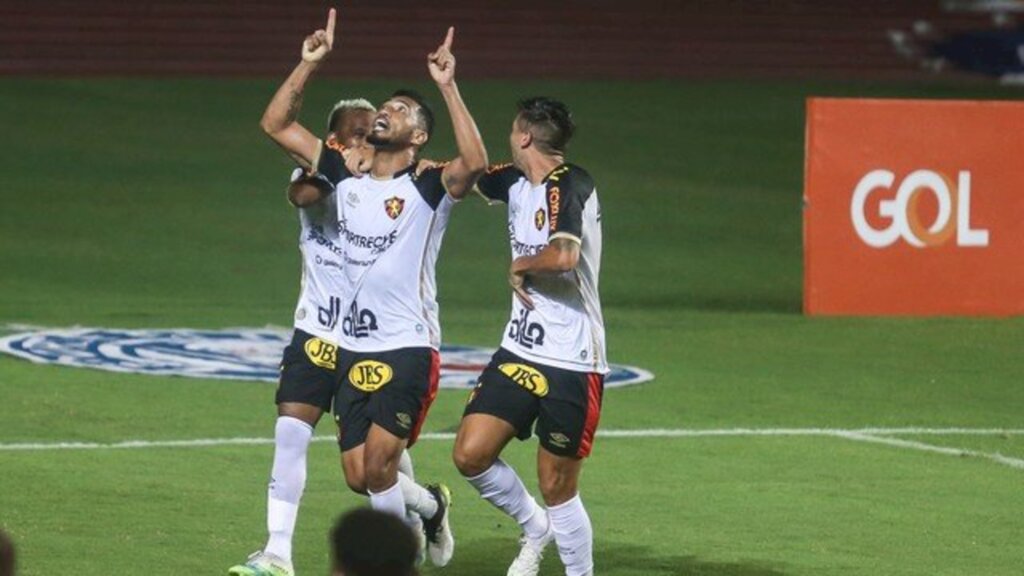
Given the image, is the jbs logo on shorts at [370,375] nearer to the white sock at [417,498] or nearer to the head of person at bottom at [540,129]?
the white sock at [417,498]

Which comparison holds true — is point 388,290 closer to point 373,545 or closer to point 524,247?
point 524,247

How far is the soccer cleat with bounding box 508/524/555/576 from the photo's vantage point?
1097 cm

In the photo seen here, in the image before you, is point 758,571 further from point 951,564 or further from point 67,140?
point 67,140

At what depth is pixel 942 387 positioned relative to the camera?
714 inches

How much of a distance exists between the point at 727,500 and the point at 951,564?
1954 mm

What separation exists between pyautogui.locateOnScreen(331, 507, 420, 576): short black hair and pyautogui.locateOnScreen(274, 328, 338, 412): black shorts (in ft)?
16.6

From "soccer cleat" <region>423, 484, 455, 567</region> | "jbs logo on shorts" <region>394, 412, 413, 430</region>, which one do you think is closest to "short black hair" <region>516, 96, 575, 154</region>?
"jbs logo on shorts" <region>394, 412, 413, 430</region>

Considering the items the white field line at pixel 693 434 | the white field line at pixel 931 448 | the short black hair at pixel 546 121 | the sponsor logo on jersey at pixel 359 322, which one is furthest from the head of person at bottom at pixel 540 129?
the white field line at pixel 931 448

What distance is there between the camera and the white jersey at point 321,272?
11000mm

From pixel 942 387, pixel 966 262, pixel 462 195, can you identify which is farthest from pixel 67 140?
pixel 462 195

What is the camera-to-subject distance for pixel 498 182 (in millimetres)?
10594

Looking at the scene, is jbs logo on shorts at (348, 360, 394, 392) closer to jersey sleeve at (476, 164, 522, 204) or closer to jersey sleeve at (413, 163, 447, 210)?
jersey sleeve at (413, 163, 447, 210)

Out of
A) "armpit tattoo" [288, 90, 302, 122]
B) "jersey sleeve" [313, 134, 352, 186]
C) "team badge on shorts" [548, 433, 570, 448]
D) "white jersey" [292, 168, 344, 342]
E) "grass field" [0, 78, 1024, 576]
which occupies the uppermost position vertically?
"armpit tattoo" [288, 90, 302, 122]

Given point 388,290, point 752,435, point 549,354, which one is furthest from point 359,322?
point 752,435
